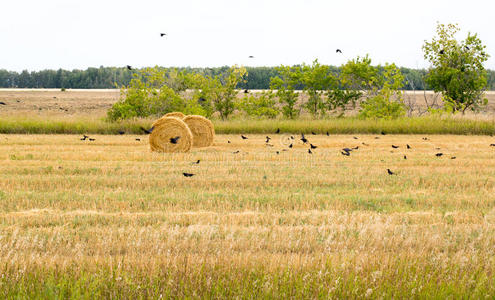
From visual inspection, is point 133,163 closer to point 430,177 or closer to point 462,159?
point 430,177

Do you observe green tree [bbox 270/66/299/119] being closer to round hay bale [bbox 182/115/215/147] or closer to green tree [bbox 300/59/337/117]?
green tree [bbox 300/59/337/117]

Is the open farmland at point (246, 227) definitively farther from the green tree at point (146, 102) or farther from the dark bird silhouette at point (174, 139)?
the green tree at point (146, 102)

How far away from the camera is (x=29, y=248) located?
19.0 feet

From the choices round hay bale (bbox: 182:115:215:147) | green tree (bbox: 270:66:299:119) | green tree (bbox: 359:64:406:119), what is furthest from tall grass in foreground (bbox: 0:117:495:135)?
green tree (bbox: 270:66:299:119)

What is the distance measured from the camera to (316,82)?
35.6 m

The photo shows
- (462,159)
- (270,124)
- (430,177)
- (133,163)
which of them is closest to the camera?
(430,177)

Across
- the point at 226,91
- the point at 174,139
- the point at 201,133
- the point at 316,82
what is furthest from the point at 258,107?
the point at 174,139

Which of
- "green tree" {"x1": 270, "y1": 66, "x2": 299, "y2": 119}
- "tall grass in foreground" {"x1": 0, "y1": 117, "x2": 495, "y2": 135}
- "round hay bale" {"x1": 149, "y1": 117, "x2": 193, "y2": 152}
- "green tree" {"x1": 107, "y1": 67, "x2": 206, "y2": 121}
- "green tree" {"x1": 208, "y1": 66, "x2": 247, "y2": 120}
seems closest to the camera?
"round hay bale" {"x1": 149, "y1": 117, "x2": 193, "y2": 152}

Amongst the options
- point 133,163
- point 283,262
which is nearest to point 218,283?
point 283,262

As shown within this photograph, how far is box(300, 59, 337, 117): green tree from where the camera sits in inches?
1389

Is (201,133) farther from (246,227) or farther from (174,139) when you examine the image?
(246,227)

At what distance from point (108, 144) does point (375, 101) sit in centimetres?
2058

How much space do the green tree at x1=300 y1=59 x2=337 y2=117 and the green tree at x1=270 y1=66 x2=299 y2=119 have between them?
69cm

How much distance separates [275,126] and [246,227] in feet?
62.4
